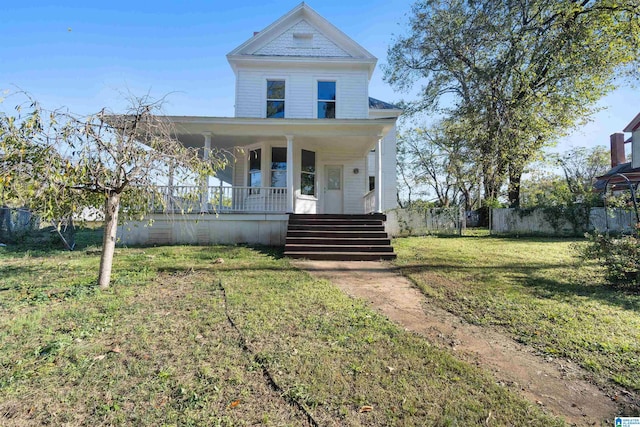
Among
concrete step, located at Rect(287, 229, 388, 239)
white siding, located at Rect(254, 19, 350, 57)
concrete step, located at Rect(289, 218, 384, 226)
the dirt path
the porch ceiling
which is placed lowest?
the dirt path

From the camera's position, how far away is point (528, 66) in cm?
1421

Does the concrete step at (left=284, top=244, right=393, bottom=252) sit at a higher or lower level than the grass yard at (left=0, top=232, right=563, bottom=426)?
higher

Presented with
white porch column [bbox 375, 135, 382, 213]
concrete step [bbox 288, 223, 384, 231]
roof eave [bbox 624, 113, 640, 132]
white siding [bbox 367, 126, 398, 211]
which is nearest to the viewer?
concrete step [bbox 288, 223, 384, 231]

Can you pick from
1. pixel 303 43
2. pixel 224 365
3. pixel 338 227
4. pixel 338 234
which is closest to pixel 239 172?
pixel 338 227

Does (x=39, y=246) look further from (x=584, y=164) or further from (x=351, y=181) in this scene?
(x=584, y=164)

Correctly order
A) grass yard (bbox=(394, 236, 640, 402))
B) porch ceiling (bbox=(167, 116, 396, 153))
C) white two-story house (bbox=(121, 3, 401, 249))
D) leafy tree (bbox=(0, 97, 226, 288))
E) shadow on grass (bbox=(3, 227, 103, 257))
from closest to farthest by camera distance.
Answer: grass yard (bbox=(394, 236, 640, 402)) < leafy tree (bbox=(0, 97, 226, 288)) < shadow on grass (bbox=(3, 227, 103, 257)) < porch ceiling (bbox=(167, 116, 396, 153)) < white two-story house (bbox=(121, 3, 401, 249))

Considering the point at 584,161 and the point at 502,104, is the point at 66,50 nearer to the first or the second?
the point at 502,104

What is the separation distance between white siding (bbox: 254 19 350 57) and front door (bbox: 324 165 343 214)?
4889mm

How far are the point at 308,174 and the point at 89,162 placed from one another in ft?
27.0

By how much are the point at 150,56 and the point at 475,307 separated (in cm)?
1053

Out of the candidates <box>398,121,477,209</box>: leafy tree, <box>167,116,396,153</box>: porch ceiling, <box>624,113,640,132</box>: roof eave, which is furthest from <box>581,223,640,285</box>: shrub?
<box>398,121,477,209</box>: leafy tree

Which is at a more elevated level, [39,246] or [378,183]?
[378,183]

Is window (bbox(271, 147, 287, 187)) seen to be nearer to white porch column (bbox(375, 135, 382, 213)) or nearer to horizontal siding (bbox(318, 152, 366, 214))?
horizontal siding (bbox(318, 152, 366, 214))

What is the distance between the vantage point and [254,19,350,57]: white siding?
12.8 metres
